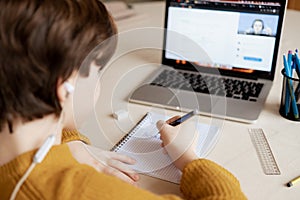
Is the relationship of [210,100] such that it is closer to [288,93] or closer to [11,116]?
[288,93]

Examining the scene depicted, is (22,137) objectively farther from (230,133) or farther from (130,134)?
(230,133)

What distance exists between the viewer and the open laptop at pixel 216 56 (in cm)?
107

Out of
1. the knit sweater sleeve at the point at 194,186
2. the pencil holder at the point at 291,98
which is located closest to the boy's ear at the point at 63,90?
the knit sweater sleeve at the point at 194,186

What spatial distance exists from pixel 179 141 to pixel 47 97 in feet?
1.04

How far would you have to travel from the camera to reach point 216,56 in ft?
3.91

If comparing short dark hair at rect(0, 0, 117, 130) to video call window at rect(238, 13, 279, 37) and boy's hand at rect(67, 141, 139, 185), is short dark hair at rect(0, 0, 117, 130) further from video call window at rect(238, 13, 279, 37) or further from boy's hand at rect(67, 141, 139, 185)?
video call window at rect(238, 13, 279, 37)

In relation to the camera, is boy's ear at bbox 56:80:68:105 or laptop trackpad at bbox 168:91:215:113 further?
laptop trackpad at bbox 168:91:215:113

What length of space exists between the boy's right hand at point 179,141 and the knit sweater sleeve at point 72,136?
164 millimetres

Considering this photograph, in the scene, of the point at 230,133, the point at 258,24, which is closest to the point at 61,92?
the point at 230,133

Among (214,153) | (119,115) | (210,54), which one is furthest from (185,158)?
(210,54)

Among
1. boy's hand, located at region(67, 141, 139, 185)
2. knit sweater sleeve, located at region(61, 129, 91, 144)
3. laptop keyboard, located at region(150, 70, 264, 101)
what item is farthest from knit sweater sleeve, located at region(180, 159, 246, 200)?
laptop keyboard, located at region(150, 70, 264, 101)

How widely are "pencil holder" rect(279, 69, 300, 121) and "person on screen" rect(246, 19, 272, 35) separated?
19 centimetres

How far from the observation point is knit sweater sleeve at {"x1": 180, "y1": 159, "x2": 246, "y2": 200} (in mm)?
697

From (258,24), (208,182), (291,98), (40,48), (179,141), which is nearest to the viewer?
(40,48)
